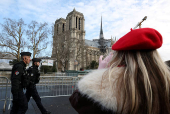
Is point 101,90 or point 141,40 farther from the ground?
point 141,40

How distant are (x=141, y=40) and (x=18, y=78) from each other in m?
3.04

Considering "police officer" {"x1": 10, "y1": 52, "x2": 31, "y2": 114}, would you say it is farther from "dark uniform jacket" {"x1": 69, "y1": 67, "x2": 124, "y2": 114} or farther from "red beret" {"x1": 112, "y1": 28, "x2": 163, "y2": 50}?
"red beret" {"x1": 112, "y1": 28, "x2": 163, "y2": 50}

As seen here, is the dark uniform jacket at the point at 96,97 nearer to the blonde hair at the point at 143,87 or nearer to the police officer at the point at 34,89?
the blonde hair at the point at 143,87

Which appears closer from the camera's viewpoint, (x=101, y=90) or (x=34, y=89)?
(x=101, y=90)

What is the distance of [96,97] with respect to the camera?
998mm

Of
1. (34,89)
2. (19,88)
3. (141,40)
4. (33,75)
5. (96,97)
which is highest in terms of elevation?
(141,40)

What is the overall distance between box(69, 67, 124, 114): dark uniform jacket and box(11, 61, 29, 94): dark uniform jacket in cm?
245

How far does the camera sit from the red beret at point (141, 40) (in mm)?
1022

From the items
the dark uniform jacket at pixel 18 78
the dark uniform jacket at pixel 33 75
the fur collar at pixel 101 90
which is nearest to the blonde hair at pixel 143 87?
the fur collar at pixel 101 90

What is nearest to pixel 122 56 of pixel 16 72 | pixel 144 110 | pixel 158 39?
pixel 158 39

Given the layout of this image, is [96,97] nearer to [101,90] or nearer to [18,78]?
[101,90]

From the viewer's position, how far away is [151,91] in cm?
93

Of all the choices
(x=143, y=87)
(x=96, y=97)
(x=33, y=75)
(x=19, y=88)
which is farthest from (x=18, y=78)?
(x=143, y=87)

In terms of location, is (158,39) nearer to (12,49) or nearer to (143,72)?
(143,72)
